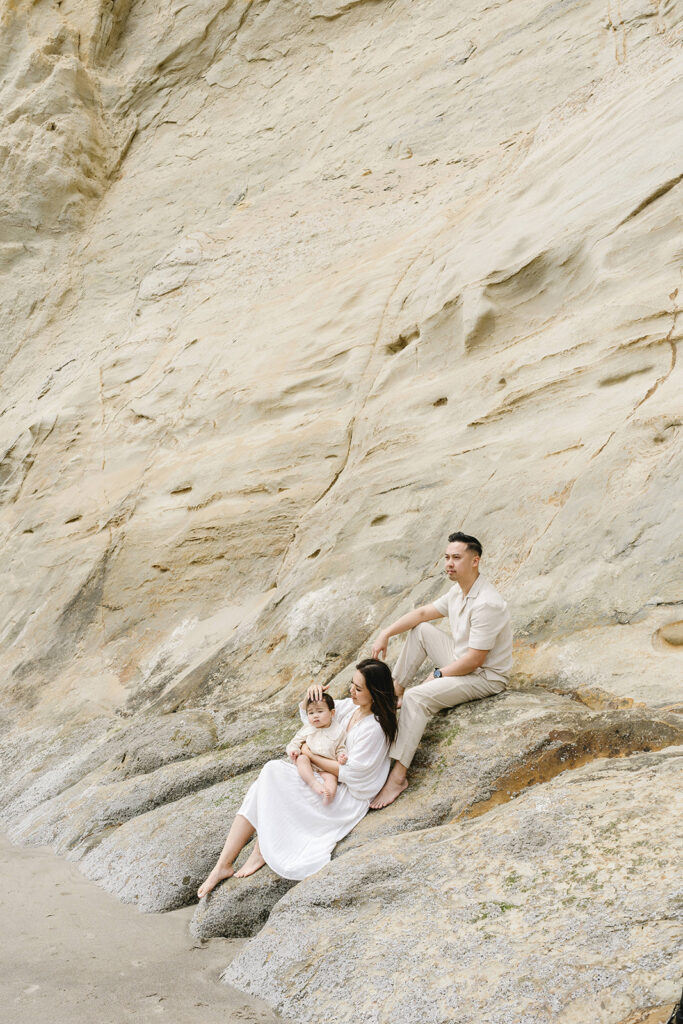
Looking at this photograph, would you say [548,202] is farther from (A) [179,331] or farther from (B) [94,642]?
(B) [94,642]

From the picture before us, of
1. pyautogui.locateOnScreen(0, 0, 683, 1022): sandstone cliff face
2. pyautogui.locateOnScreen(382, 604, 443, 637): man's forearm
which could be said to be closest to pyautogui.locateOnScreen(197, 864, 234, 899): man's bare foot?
pyautogui.locateOnScreen(0, 0, 683, 1022): sandstone cliff face

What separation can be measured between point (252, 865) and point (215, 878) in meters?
0.21

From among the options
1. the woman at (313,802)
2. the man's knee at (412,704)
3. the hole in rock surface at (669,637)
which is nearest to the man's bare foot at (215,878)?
the woman at (313,802)

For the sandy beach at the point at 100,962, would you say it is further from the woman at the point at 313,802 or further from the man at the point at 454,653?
the man at the point at 454,653

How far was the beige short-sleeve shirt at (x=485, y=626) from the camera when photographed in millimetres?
4809

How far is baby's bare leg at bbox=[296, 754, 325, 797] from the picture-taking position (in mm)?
4593

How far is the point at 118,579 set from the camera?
28.5ft

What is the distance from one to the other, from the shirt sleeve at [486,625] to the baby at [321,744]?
34.5 inches

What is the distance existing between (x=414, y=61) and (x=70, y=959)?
11.4 metres

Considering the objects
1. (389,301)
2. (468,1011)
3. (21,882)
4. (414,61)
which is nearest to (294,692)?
(21,882)

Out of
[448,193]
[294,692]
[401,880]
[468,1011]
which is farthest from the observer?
[448,193]

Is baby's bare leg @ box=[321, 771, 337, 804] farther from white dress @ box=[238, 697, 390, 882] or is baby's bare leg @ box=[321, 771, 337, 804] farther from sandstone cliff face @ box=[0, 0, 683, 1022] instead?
sandstone cliff face @ box=[0, 0, 683, 1022]

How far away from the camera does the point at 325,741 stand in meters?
4.92

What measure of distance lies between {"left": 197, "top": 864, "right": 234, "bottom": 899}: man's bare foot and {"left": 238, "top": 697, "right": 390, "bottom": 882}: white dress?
0.87ft
